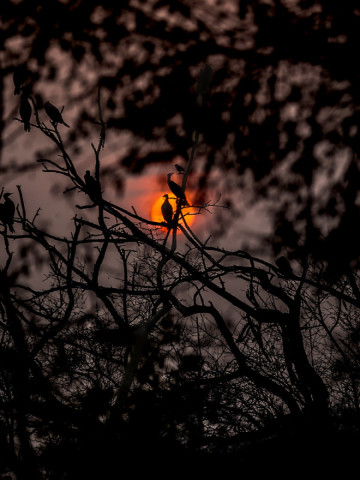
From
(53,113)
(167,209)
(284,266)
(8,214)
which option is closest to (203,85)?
(53,113)

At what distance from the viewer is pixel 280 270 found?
209 inches

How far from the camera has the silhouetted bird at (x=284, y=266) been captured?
4898 millimetres

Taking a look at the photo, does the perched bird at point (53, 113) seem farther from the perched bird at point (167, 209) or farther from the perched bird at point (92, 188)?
the perched bird at point (167, 209)

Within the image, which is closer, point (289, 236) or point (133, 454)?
point (133, 454)

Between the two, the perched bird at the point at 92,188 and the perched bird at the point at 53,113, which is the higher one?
the perched bird at the point at 53,113

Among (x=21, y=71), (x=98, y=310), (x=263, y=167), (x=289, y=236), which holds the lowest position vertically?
(x=289, y=236)

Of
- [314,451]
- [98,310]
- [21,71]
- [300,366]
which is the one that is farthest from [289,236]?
[98,310]

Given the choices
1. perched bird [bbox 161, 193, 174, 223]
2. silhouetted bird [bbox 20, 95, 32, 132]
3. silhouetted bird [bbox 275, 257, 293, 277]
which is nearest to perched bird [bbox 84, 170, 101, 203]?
perched bird [bbox 161, 193, 174, 223]

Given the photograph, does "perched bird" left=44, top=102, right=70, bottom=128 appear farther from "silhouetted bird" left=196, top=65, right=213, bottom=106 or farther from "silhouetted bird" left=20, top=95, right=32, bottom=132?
"silhouetted bird" left=196, top=65, right=213, bottom=106

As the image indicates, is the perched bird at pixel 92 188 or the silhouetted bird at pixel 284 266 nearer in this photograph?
the perched bird at pixel 92 188

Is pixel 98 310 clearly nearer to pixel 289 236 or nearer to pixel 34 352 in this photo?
pixel 34 352

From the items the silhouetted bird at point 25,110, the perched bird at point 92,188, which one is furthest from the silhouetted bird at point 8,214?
the silhouetted bird at point 25,110

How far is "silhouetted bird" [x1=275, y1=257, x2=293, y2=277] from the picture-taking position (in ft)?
16.1

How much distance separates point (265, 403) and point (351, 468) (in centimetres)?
603
